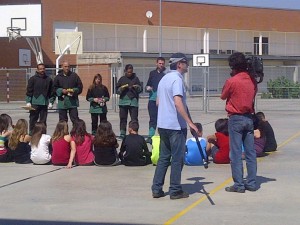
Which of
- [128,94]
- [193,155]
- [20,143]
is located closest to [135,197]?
[193,155]

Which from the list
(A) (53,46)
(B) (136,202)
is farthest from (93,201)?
(A) (53,46)

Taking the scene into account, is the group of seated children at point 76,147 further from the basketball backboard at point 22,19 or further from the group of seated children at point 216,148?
the basketball backboard at point 22,19

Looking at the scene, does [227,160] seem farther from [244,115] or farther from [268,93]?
[268,93]

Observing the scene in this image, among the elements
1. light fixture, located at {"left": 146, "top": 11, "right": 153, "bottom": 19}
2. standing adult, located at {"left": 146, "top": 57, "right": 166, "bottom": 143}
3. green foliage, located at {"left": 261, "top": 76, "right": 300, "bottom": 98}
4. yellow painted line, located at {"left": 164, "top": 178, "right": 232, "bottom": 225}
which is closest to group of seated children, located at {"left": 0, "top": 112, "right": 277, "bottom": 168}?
yellow painted line, located at {"left": 164, "top": 178, "right": 232, "bottom": 225}

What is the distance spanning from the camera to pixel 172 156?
361 inches

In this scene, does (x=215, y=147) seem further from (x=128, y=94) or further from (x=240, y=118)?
(x=128, y=94)

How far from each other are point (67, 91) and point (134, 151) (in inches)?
142

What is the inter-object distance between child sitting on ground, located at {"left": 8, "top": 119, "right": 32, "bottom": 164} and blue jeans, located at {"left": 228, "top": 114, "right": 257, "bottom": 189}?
449cm

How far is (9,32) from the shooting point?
4003 centimetres

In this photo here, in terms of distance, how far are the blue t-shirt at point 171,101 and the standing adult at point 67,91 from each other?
6.15 m

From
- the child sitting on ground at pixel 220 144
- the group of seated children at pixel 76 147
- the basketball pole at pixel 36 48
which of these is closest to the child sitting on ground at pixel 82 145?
the group of seated children at pixel 76 147

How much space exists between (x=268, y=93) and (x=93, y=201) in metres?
30.6

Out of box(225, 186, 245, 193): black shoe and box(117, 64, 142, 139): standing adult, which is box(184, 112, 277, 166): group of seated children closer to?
box(225, 186, 245, 193): black shoe

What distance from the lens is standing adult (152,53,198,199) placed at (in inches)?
357
